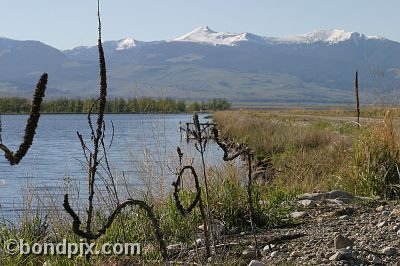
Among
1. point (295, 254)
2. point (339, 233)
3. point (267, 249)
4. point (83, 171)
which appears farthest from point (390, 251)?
point (83, 171)

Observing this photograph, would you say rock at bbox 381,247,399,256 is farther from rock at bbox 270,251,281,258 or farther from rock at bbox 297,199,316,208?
rock at bbox 297,199,316,208

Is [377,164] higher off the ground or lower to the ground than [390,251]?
higher

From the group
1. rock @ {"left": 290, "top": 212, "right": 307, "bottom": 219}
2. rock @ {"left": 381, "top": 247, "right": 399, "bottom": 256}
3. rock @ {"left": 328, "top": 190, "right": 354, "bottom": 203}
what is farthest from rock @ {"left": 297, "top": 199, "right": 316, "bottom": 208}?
rock @ {"left": 381, "top": 247, "right": 399, "bottom": 256}

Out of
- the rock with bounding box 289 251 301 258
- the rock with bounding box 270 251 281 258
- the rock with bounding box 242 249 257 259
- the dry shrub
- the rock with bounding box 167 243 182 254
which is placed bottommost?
the rock with bounding box 167 243 182 254

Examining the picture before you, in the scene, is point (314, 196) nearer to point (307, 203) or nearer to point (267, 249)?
point (307, 203)

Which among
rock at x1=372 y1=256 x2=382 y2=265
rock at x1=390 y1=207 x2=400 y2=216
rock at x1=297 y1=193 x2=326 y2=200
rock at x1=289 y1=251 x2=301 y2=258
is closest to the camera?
rock at x1=372 y1=256 x2=382 y2=265

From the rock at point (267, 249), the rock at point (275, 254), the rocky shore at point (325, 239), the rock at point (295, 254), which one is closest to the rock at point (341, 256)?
the rocky shore at point (325, 239)

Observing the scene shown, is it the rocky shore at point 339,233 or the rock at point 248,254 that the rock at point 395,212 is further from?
the rock at point 248,254

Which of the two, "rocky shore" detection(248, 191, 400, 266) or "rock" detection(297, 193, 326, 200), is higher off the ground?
"rock" detection(297, 193, 326, 200)

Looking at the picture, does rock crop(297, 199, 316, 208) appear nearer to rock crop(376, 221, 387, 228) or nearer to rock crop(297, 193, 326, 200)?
rock crop(297, 193, 326, 200)

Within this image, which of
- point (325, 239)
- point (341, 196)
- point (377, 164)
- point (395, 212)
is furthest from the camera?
point (377, 164)

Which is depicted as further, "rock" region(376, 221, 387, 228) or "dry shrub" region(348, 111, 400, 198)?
"dry shrub" region(348, 111, 400, 198)

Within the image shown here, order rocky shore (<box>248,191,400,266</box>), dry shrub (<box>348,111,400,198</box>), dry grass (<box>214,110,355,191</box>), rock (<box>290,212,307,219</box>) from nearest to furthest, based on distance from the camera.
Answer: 1. rocky shore (<box>248,191,400,266</box>)
2. rock (<box>290,212,307,219</box>)
3. dry shrub (<box>348,111,400,198</box>)
4. dry grass (<box>214,110,355,191</box>)

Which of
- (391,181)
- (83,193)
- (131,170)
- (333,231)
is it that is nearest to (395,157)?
(391,181)
